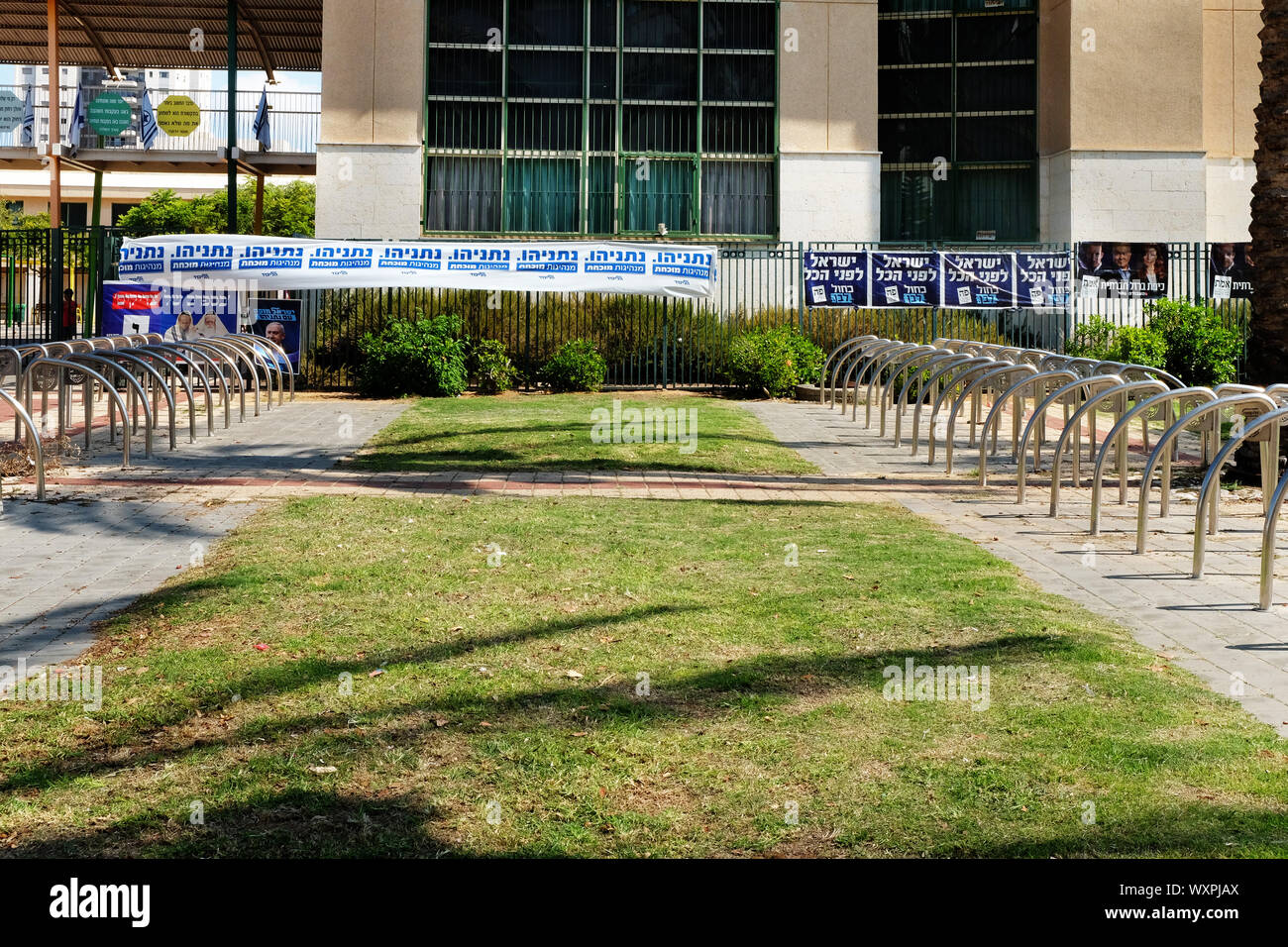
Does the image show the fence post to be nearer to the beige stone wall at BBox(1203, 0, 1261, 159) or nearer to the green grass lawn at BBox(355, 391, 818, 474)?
the green grass lawn at BBox(355, 391, 818, 474)

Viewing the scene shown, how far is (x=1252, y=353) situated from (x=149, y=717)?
1085 centimetres

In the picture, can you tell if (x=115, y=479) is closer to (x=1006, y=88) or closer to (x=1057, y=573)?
(x=1057, y=573)

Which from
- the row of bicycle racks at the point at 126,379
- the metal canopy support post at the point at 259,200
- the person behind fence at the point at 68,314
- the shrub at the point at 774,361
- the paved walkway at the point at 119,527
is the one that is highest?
the metal canopy support post at the point at 259,200

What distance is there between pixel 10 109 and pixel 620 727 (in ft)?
124

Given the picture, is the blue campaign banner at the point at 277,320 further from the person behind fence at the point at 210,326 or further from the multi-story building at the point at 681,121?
the multi-story building at the point at 681,121

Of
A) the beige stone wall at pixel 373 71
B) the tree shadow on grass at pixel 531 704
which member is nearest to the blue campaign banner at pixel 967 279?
the beige stone wall at pixel 373 71

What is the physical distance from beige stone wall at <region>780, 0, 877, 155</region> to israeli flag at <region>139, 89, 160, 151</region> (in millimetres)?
17553

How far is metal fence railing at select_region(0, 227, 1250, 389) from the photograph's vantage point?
917 inches

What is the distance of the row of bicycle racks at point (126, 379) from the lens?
1291cm

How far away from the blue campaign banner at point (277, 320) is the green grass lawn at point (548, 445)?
367 cm

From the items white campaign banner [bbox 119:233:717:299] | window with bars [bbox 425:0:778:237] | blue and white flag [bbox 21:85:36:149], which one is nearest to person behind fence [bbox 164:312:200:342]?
white campaign banner [bbox 119:233:717:299]

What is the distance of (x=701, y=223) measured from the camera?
89.4 ft

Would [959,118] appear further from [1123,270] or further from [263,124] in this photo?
[263,124]

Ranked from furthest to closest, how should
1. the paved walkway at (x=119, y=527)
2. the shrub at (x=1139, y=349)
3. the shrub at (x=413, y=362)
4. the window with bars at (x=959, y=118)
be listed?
the window with bars at (x=959, y=118)
the shrub at (x=413, y=362)
the shrub at (x=1139, y=349)
the paved walkway at (x=119, y=527)
